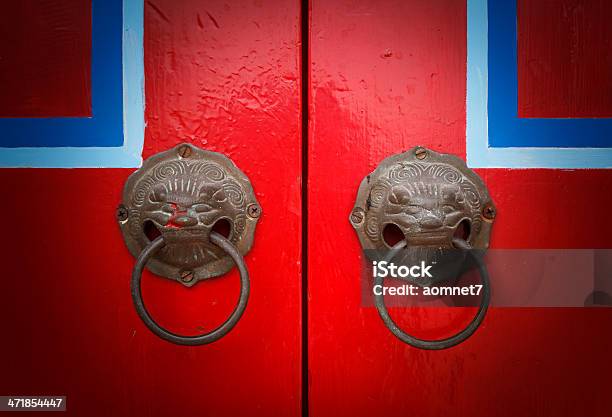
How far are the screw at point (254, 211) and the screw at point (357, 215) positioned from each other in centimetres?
10

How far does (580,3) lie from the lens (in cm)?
46

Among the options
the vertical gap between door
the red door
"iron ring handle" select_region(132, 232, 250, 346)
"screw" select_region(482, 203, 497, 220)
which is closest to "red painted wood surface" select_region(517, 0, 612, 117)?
the red door

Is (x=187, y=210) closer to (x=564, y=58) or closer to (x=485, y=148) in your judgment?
(x=485, y=148)

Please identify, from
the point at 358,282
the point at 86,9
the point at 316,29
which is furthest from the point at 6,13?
the point at 358,282

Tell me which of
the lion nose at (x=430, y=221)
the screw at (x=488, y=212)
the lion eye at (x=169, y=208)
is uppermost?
the lion eye at (x=169, y=208)

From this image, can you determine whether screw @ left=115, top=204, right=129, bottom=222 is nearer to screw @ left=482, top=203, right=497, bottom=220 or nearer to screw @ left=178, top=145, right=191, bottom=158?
screw @ left=178, top=145, right=191, bottom=158

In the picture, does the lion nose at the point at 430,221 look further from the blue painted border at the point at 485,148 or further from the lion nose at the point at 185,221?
the lion nose at the point at 185,221

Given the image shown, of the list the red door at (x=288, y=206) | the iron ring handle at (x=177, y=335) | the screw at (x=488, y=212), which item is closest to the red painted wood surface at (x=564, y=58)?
the red door at (x=288, y=206)

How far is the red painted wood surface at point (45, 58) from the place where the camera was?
45 centimetres

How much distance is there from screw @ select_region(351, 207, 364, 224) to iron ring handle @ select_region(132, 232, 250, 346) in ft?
0.39

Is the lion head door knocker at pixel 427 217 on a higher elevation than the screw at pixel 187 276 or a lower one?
higher

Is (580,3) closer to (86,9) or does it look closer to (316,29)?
(316,29)

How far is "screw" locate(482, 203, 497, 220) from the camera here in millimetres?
457

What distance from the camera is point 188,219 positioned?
16.8 inches
